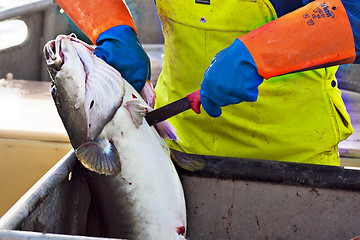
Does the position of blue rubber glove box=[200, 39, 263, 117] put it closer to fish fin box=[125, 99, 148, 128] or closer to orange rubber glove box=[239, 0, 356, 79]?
orange rubber glove box=[239, 0, 356, 79]

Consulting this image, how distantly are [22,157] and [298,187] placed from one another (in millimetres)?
1523

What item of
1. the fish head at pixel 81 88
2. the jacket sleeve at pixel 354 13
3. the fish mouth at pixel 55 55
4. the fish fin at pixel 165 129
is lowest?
the fish fin at pixel 165 129

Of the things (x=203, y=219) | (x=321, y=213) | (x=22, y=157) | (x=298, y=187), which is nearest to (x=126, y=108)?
(x=203, y=219)

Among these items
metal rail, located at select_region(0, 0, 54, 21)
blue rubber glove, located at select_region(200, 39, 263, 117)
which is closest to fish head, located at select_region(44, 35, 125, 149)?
blue rubber glove, located at select_region(200, 39, 263, 117)

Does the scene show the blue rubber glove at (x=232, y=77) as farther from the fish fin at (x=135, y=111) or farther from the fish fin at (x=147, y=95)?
the fish fin at (x=147, y=95)

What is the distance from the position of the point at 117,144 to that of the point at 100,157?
105 mm

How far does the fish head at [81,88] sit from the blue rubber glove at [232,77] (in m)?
0.28

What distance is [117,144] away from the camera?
1499 mm

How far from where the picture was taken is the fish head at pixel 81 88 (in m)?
1.49

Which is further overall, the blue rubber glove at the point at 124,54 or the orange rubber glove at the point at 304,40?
the blue rubber glove at the point at 124,54

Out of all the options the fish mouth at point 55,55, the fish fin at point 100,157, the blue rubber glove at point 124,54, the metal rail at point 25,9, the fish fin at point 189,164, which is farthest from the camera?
the metal rail at point 25,9

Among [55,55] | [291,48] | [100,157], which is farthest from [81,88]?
[291,48]

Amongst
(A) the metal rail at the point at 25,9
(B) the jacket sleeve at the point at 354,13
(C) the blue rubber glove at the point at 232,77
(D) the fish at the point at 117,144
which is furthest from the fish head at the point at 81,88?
(A) the metal rail at the point at 25,9

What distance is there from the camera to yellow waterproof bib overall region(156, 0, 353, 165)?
1.78 metres
